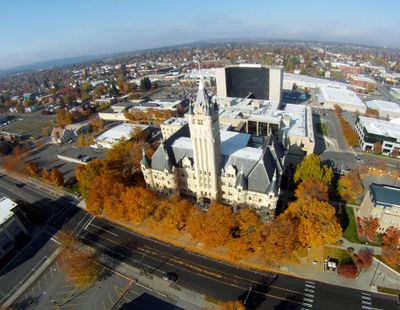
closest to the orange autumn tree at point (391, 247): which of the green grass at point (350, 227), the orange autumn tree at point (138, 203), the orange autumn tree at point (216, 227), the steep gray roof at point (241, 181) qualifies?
the green grass at point (350, 227)

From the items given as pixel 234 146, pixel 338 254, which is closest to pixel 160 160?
pixel 234 146

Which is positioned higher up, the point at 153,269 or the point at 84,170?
the point at 84,170

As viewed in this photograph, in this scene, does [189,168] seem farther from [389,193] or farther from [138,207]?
[389,193]

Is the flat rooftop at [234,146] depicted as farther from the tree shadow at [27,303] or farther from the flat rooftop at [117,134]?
the flat rooftop at [117,134]

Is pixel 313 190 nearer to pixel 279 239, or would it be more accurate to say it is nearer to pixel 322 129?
pixel 279 239

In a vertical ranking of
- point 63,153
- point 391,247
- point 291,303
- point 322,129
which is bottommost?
point 291,303

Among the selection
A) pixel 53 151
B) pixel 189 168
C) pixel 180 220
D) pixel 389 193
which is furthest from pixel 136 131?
pixel 389 193

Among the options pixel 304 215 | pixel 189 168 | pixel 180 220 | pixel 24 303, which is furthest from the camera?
pixel 189 168

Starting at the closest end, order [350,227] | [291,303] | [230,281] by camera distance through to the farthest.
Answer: [291,303] < [230,281] < [350,227]
